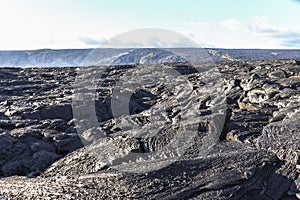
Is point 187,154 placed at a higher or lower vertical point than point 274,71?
lower

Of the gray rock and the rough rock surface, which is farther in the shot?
the gray rock

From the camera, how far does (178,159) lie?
47.3 feet

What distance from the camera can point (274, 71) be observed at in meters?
31.9

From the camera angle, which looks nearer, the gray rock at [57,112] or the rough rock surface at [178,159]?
the rough rock surface at [178,159]

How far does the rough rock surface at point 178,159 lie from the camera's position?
12914 mm

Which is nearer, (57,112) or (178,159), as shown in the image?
(178,159)

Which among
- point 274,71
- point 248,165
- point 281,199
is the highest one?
point 274,71

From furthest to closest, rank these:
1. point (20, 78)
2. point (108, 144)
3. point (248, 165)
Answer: point (20, 78), point (108, 144), point (248, 165)

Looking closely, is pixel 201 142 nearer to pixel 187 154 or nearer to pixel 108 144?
pixel 187 154

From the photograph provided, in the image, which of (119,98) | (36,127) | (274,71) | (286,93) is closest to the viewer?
(36,127)

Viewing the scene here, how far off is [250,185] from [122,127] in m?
10.1

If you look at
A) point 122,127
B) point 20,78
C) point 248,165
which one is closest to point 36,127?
point 122,127

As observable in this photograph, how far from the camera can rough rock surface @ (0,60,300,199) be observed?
42.4ft

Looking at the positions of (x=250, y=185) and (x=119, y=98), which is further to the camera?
(x=119, y=98)
